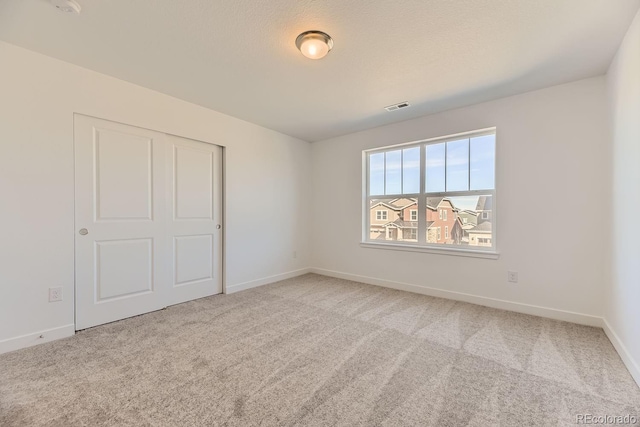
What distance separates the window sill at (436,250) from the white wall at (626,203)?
1000mm

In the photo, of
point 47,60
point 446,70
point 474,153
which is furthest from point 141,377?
point 474,153

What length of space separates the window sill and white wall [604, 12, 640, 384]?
3.28 feet

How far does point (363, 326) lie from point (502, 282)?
1.77 metres

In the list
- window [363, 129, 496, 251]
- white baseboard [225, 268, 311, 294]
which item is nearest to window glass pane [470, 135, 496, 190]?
window [363, 129, 496, 251]

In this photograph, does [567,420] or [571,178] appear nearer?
[567,420]

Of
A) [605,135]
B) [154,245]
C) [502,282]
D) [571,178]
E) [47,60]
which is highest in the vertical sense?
[47,60]

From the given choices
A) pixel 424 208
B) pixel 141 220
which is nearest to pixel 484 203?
pixel 424 208

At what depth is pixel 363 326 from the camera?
8.59 ft

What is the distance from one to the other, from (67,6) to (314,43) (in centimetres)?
160

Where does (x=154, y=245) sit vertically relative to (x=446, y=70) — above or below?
below

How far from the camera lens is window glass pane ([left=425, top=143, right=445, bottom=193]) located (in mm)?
3620

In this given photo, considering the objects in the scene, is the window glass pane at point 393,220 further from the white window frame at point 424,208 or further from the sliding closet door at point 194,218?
the sliding closet door at point 194,218

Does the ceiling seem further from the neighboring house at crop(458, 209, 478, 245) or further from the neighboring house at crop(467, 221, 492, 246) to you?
the neighboring house at crop(467, 221, 492, 246)

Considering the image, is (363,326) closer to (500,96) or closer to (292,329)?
(292,329)
